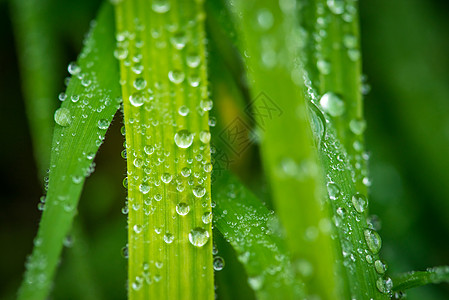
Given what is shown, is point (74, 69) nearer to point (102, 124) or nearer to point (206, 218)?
point (102, 124)

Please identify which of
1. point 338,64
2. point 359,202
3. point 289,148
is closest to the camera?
point 289,148

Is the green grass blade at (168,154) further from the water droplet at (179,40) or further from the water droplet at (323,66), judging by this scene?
the water droplet at (323,66)

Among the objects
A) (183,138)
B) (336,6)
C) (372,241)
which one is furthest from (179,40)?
(372,241)

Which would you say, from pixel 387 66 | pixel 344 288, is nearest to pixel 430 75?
pixel 387 66

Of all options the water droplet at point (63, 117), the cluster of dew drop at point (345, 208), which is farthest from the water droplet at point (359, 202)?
the water droplet at point (63, 117)

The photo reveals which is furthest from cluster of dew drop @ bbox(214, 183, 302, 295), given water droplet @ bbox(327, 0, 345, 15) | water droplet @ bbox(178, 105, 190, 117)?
water droplet @ bbox(327, 0, 345, 15)

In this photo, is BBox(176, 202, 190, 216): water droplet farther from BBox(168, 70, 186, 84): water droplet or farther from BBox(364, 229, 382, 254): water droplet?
BBox(364, 229, 382, 254): water droplet
